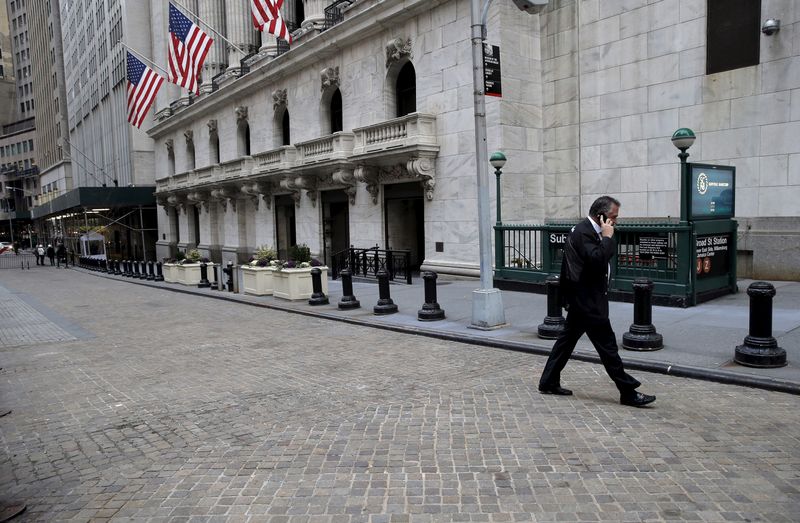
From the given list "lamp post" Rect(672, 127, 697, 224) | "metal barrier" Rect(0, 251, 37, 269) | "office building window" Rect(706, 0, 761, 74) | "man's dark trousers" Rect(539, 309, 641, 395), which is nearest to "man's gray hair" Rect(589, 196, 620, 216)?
"man's dark trousers" Rect(539, 309, 641, 395)

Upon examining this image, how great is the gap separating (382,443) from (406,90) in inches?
671

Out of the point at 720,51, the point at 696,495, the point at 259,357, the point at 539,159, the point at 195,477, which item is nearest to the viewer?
the point at 696,495

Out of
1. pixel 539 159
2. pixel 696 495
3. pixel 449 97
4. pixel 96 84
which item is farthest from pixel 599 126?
pixel 96 84

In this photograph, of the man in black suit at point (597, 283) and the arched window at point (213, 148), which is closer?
the man in black suit at point (597, 283)

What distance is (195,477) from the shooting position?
4312 millimetres

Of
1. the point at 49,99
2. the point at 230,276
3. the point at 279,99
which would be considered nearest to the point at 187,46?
the point at 279,99

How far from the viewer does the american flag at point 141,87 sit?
26141mm

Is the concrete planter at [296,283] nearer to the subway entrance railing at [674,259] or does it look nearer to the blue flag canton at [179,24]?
the subway entrance railing at [674,259]

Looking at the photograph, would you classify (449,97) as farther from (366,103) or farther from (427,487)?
(427,487)

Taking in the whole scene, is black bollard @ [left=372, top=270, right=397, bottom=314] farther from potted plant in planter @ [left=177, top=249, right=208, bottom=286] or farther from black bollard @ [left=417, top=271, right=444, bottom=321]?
potted plant in planter @ [left=177, top=249, right=208, bottom=286]

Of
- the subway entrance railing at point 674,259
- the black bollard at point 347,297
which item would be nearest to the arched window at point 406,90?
the black bollard at point 347,297

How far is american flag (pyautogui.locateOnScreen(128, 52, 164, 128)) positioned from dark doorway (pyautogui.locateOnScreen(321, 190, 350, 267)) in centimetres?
966

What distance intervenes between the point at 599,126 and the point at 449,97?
450 centimetres

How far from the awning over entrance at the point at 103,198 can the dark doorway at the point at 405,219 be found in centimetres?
2453
